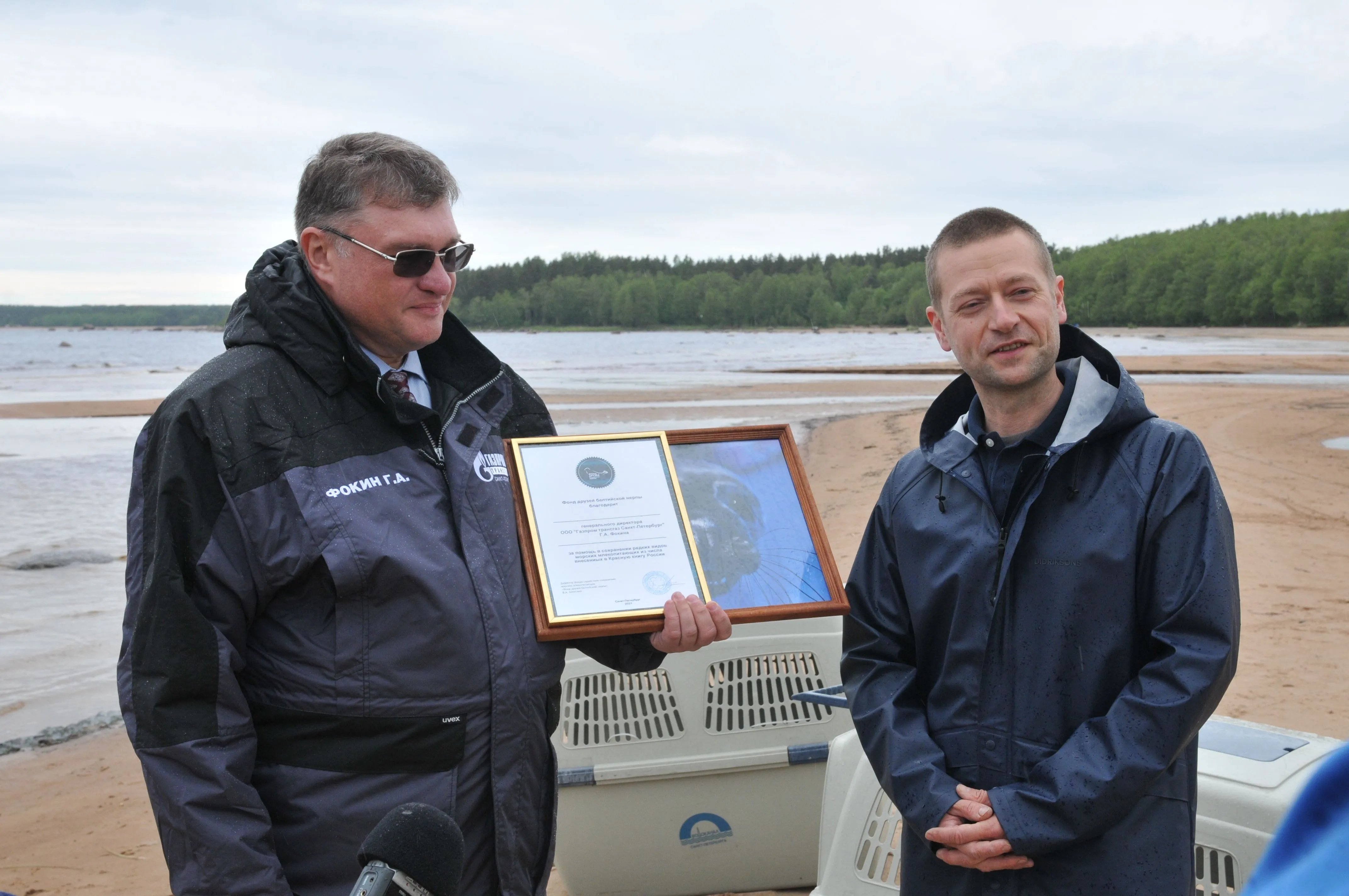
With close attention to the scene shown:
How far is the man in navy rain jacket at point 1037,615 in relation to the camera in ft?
7.32

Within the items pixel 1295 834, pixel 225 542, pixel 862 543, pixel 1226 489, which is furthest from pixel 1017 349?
pixel 1226 489

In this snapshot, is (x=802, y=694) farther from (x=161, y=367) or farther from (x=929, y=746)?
(x=161, y=367)

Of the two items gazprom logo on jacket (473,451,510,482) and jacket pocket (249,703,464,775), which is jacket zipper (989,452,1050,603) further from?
jacket pocket (249,703,464,775)

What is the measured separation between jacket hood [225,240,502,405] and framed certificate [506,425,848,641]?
478mm

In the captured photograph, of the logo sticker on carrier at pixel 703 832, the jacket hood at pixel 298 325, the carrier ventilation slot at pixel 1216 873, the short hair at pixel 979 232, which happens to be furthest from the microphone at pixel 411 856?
the logo sticker on carrier at pixel 703 832

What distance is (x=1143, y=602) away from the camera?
233 cm

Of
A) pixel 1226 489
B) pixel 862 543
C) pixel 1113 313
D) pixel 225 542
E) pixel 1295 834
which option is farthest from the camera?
pixel 1113 313

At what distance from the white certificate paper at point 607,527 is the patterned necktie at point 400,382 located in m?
0.32

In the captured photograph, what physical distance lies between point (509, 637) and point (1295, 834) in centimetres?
210

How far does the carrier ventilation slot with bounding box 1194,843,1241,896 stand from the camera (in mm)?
2758

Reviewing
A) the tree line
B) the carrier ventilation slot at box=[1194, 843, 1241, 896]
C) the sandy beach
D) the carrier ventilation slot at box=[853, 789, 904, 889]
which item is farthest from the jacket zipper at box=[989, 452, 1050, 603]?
the tree line

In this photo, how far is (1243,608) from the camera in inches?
328

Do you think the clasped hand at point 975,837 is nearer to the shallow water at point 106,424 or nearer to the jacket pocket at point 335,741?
the jacket pocket at point 335,741

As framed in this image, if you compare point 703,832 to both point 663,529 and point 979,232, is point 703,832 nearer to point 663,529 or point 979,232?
point 663,529
